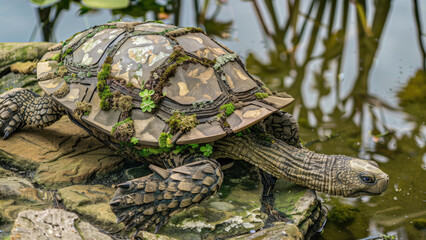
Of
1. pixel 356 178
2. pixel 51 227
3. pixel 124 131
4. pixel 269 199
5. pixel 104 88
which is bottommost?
pixel 269 199

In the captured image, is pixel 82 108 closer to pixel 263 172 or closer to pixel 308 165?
pixel 263 172

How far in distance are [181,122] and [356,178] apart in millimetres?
1425

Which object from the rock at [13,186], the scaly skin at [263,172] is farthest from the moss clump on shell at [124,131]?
the rock at [13,186]

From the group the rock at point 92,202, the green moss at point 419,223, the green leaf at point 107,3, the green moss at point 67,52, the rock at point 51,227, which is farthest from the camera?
the green leaf at point 107,3

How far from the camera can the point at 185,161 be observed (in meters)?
3.92

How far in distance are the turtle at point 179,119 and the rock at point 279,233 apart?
0.44 m

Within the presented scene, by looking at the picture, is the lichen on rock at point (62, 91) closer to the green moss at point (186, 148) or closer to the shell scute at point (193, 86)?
the shell scute at point (193, 86)

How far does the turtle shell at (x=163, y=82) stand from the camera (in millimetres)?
3885

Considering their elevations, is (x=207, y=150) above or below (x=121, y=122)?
below

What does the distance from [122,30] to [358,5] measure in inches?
219

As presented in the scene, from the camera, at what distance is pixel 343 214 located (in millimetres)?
4469

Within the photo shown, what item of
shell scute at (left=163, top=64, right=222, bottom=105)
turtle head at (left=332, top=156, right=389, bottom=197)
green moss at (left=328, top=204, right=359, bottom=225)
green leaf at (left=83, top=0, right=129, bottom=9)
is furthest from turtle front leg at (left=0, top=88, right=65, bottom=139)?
green leaf at (left=83, top=0, right=129, bottom=9)

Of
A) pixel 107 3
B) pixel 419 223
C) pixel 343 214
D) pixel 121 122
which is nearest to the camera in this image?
pixel 121 122

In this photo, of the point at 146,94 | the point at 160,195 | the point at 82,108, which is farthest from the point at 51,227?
the point at 146,94
